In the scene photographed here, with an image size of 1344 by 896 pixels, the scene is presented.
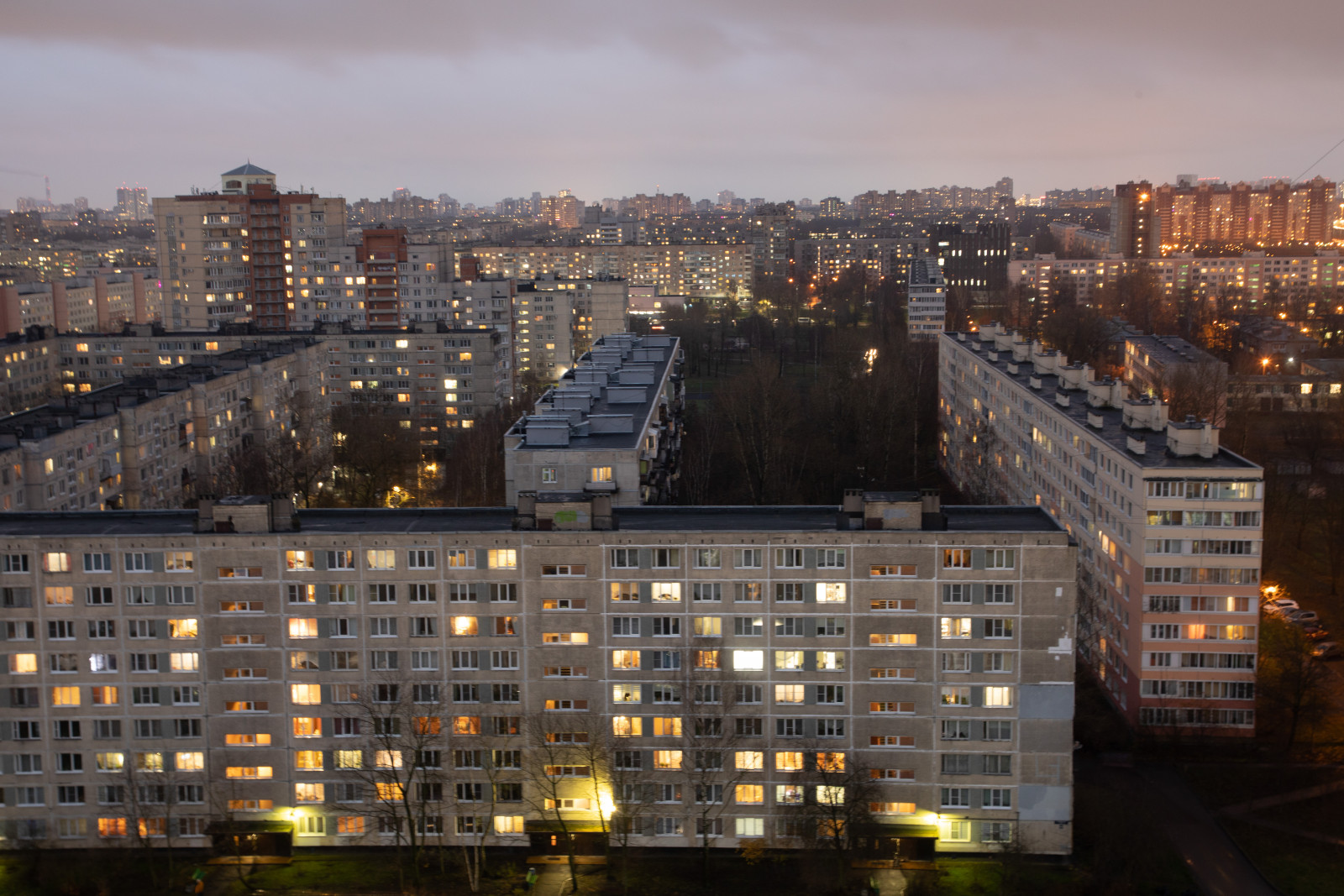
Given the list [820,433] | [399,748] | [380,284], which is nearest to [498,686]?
[399,748]

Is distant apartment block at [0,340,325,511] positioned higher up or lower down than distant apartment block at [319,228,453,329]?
lower down

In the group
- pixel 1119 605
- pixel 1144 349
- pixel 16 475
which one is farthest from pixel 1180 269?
pixel 16 475

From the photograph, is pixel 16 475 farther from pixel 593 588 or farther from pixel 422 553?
pixel 593 588

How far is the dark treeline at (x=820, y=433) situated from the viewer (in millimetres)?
58188

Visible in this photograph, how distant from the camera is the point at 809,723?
93.6 ft

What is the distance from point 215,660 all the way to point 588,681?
28.0ft

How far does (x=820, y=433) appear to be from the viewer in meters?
68.2

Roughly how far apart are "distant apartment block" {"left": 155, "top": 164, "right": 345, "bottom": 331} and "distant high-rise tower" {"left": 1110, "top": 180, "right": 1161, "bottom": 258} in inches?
4931

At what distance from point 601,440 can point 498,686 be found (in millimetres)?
12298

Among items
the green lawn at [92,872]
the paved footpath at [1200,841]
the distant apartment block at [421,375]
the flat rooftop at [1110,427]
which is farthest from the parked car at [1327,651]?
the distant apartment block at [421,375]

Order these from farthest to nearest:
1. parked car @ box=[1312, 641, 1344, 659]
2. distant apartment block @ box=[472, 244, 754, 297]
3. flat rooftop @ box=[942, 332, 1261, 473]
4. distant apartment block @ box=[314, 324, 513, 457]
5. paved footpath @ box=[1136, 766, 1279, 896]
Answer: distant apartment block @ box=[472, 244, 754, 297], distant apartment block @ box=[314, 324, 513, 457], parked car @ box=[1312, 641, 1344, 659], flat rooftop @ box=[942, 332, 1261, 473], paved footpath @ box=[1136, 766, 1279, 896]

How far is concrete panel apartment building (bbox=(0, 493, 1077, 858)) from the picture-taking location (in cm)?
2816

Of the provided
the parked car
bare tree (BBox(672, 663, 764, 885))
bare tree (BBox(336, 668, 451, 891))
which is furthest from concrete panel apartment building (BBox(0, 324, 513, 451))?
bare tree (BBox(672, 663, 764, 885))

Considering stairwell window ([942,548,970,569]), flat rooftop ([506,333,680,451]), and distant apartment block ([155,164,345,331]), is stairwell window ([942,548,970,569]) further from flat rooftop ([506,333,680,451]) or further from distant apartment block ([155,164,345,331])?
distant apartment block ([155,164,345,331])
